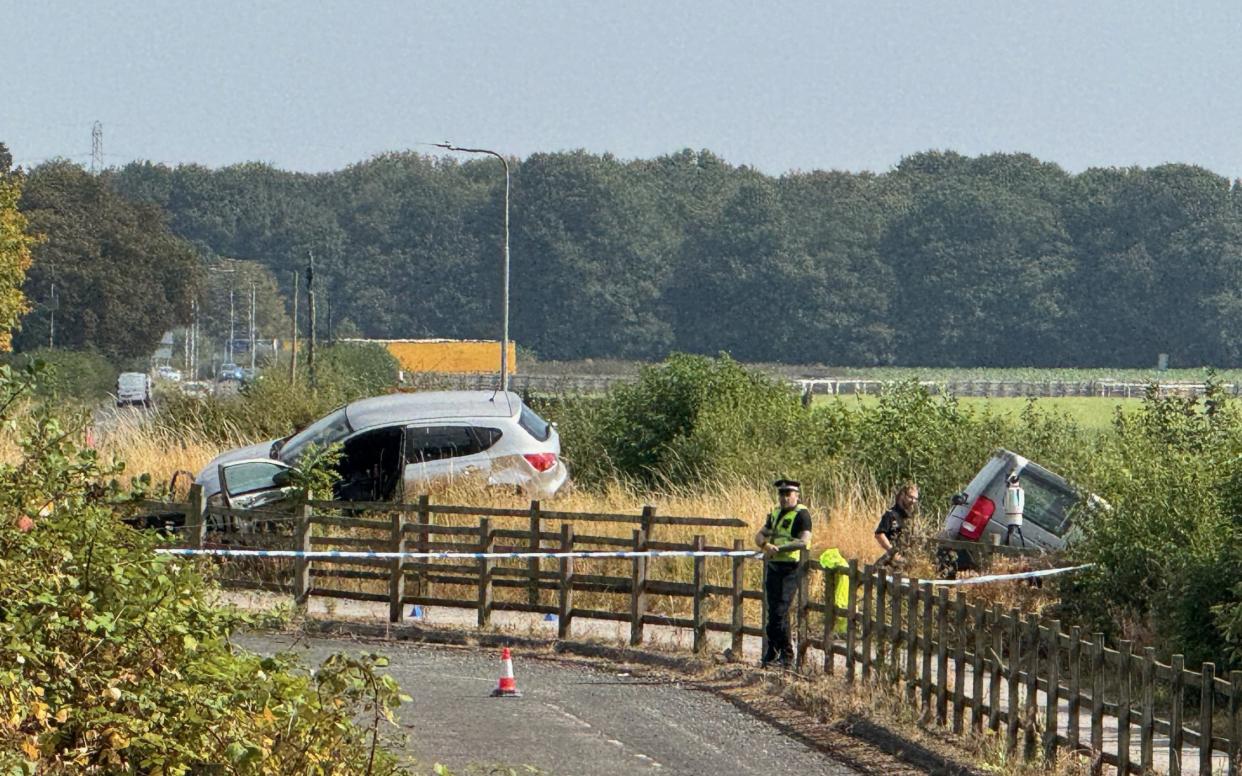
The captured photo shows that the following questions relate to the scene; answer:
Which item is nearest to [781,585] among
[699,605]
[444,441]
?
[699,605]

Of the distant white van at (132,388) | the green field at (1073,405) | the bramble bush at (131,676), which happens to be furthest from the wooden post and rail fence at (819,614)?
the distant white van at (132,388)

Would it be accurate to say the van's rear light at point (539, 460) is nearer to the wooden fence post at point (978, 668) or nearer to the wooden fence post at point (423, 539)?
the wooden fence post at point (423, 539)

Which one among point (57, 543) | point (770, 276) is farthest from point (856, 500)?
point (770, 276)

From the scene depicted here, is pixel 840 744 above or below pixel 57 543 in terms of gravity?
below

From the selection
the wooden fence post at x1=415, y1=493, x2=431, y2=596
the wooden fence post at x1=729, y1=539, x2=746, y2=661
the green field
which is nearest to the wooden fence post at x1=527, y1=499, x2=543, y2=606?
the wooden fence post at x1=415, y1=493, x2=431, y2=596

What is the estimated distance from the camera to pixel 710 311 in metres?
138

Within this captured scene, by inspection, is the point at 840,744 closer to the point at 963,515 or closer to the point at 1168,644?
the point at 1168,644

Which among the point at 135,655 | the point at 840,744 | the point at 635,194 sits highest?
the point at 635,194

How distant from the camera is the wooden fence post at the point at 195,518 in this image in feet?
68.3

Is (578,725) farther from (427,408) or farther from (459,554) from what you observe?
(427,408)

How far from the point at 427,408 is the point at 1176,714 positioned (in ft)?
49.8

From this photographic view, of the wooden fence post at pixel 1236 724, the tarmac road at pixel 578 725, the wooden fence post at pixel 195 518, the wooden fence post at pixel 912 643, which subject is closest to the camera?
the wooden fence post at pixel 1236 724

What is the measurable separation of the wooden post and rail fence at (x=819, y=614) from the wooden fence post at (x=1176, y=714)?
1 centimetres

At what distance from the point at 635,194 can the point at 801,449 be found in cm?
12096
